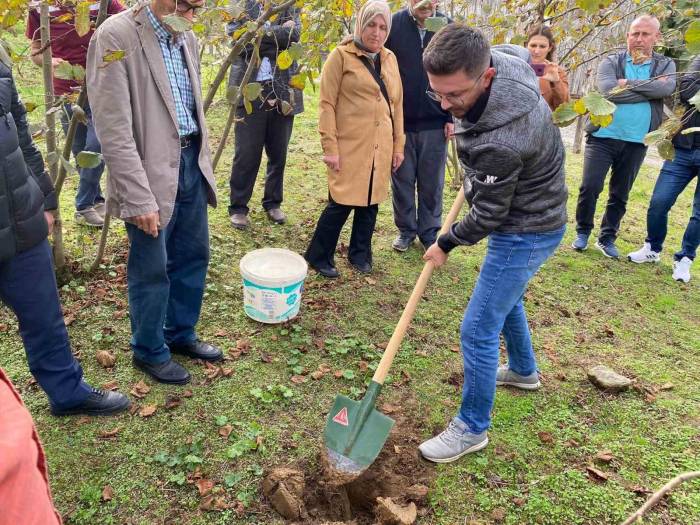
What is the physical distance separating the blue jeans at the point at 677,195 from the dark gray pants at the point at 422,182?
2203 mm

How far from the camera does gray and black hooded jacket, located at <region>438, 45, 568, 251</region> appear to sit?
85.9 inches

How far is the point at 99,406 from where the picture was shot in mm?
2799

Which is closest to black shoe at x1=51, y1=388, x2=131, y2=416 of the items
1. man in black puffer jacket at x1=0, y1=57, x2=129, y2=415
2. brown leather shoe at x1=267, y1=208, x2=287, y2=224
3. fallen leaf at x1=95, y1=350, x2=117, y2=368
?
man in black puffer jacket at x1=0, y1=57, x2=129, y2=415

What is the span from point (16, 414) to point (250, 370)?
2537 mm

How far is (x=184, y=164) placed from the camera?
278 centimetres

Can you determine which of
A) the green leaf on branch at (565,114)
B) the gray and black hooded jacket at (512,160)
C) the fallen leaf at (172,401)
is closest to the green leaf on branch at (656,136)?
the green leaf on branch at (565,114)

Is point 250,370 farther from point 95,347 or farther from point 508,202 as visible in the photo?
point 508,202

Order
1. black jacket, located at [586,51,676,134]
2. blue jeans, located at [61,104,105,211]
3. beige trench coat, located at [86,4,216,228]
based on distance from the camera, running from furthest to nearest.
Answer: black jacket, located at [586,51,676,134] < blue jeans, located at [61,104,105,211] < beige trench coat, located at [86,4,216,228]

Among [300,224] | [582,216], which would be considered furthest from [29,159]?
[582,216]

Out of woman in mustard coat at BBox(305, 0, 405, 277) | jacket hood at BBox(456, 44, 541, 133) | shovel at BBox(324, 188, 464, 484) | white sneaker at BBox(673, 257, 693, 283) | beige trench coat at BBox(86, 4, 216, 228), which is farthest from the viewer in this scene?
white sneaker at BBox(673, 257, 693, 283)

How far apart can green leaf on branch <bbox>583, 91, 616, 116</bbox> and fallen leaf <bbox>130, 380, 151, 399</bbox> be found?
2654mm

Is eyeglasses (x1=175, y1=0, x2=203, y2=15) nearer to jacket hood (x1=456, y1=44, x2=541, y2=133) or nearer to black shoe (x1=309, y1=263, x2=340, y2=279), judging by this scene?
jacket hood (x1=456, y1=44, x2=541, y2=133)

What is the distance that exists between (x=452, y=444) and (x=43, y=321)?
2102 mm

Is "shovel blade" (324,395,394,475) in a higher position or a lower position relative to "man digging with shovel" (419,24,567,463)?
lower
